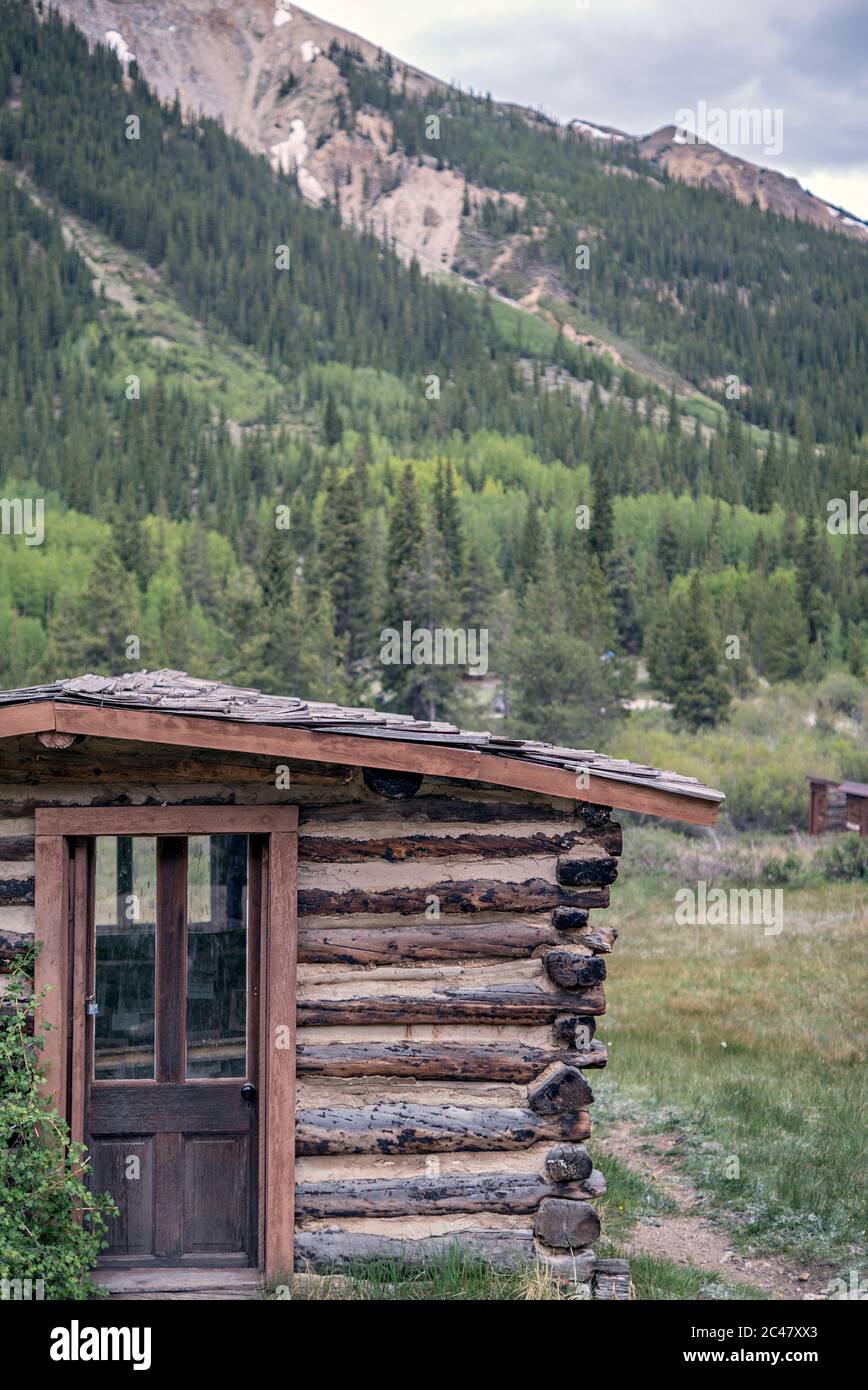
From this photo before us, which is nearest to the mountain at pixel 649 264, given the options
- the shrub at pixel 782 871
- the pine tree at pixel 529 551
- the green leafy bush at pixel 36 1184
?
the pine tree at pixel 529 551

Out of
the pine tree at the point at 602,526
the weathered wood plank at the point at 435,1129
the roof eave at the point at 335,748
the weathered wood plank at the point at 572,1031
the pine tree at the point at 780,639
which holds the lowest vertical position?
the weathered wood plank at the point at 435,1129

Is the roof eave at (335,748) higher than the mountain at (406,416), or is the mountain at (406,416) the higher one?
the mountain at (406,416)

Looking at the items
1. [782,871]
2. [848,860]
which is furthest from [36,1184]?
[848,860]

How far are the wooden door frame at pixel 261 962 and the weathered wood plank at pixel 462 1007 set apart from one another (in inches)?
9.2

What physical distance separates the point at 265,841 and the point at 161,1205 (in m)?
2.03

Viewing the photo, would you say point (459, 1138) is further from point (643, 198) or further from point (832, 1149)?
point (643, 198)

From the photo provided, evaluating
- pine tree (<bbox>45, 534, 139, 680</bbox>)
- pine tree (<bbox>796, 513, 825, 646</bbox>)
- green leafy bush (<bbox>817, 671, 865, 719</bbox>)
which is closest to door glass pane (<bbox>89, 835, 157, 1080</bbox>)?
green leafy bush (<bbox>817, 671, 865, 719</bbox>)

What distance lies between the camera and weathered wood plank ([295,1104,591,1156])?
22.4 feet

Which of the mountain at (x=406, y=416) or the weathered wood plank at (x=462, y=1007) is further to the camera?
the mountain at (x=406, y=416)

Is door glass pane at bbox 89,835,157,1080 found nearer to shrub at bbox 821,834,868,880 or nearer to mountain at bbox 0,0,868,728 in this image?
mountain at bbox 0,0,868,728

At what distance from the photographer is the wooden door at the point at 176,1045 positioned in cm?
691

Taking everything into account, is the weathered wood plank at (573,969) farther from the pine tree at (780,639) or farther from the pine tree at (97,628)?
the pine tree at (780,639)

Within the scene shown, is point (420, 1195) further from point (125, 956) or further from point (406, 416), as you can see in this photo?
point (406, 416)

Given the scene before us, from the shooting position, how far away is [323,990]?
22.7 feet
